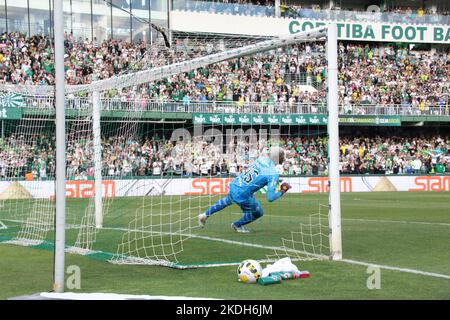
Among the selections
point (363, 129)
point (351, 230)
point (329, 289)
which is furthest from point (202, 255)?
point (363, 129)

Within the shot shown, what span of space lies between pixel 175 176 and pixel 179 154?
5.23 meters

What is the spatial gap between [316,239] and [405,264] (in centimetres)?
398

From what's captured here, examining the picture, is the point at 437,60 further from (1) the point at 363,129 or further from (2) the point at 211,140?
(2) the point at 211,140

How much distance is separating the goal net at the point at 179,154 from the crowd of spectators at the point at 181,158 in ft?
0.21

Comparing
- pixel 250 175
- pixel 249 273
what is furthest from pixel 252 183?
pixel 249 273

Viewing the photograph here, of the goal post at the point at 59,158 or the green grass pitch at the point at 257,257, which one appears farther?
the green grass pitch at the point at 257,257

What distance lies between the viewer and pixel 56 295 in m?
8.07

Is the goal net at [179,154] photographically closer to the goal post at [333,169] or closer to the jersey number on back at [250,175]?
the goal post at [333,169]

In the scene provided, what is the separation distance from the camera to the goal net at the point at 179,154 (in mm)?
13609

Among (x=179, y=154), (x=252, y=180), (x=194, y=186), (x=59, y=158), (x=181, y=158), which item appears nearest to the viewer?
(x=59, y=158)

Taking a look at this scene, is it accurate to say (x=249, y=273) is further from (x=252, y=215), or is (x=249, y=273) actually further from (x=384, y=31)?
(x=384, y=31)

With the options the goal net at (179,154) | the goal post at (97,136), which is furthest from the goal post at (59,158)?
the goal post at (97,136)

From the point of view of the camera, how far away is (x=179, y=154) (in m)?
24.6

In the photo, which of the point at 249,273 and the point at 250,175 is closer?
the point at 249,273
